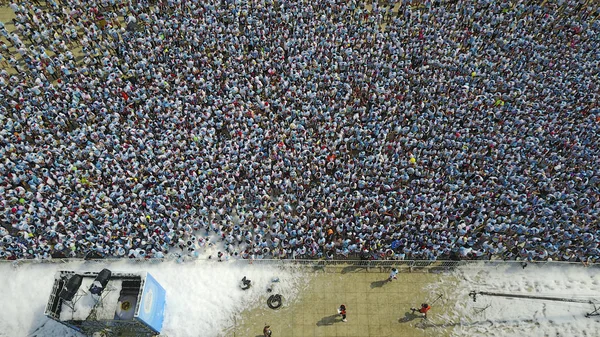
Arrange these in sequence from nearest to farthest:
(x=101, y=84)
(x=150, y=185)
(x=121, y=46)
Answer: (x=150, y=185) < (x=101, y=84) < (x=121, y=46)

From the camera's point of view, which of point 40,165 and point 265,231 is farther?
point 40,165

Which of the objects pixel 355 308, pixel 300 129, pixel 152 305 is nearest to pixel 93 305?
pixel 152 305

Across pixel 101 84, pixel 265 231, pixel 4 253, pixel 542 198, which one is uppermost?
pixel 101 84

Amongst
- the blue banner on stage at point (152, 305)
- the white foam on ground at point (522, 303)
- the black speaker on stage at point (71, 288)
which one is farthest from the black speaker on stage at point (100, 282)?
the white foam on ground at point (522, 303)

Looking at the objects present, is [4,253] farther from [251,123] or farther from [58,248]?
[251,123]

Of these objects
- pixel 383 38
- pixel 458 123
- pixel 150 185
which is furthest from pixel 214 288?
pixel 383 38

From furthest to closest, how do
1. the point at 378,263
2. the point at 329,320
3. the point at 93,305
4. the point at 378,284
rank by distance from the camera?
the point at 378,263 < the point at 378,284 < the point at 329,320 < the point at 93,305

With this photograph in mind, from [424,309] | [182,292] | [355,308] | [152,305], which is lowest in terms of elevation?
[152,305]

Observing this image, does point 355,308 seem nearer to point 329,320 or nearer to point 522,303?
point 329,320
